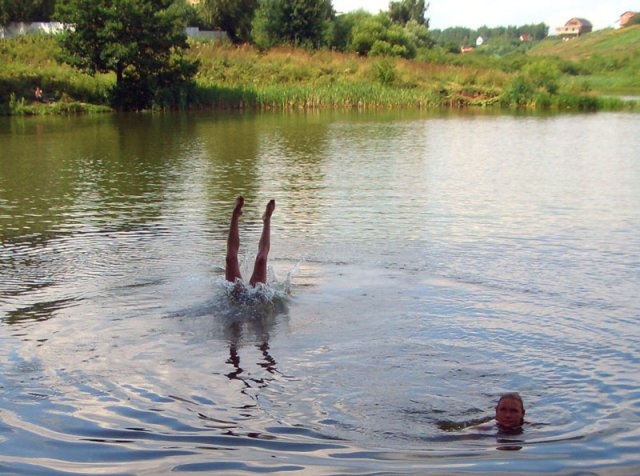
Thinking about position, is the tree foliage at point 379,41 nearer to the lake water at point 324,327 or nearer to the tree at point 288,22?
the tree at point 288,22

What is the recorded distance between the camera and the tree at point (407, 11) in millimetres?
107375

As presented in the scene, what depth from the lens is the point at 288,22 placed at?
71.0m

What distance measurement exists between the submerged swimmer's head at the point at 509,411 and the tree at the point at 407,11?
10315cm

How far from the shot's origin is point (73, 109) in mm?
48156

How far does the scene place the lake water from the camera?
6848 mm

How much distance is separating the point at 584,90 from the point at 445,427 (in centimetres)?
5533

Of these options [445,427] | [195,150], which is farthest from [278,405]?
[195,150]

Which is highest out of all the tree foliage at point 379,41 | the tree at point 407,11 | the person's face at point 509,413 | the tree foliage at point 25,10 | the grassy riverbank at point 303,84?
the tree at point 407,11

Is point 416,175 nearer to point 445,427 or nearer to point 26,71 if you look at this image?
point 445,427

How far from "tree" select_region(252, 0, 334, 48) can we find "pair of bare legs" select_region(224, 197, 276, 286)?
202 feet

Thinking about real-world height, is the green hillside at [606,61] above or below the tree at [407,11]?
below

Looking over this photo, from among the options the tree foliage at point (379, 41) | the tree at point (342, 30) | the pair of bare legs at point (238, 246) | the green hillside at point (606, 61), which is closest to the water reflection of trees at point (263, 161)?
the pair of bare legs at point (238, 246)

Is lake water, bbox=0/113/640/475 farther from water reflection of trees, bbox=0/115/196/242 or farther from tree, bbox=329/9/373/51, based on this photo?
tree, bbox=329/9/373/51

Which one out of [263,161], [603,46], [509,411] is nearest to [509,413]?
[509,411]
